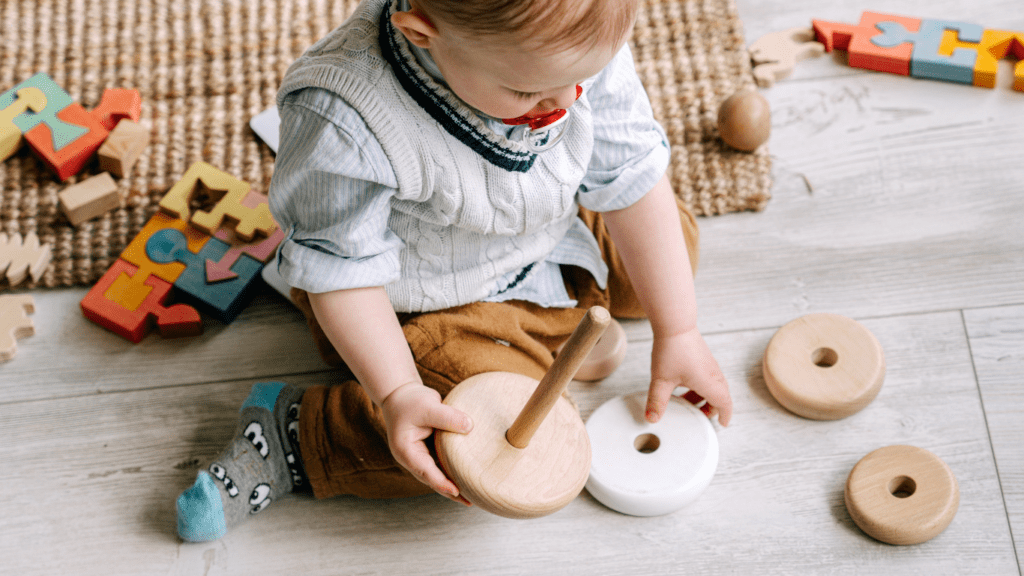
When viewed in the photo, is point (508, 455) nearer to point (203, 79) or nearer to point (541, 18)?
point (541, 18)

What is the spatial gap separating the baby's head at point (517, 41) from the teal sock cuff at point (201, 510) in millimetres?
395

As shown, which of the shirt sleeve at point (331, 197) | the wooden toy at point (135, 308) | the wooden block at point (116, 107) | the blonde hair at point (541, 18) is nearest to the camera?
the blonde hair at point (541, 18)

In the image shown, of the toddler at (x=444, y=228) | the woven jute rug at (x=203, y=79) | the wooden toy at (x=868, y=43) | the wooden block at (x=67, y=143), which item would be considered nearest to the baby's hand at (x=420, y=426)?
the toddler at (x=444, y=228)

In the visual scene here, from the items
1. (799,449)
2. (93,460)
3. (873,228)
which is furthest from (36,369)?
(873,228)

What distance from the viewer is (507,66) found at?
442 mm

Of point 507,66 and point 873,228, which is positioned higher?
point 507,66

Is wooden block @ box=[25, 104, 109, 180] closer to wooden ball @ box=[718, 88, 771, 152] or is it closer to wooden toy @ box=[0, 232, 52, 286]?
wooden toy @ box=[0, 232, 52, 286]

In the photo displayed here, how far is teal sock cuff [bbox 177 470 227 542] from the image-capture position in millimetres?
677

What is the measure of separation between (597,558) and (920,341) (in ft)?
1.18

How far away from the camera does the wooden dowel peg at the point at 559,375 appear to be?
45 cm

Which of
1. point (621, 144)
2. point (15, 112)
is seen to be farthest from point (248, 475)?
point (15, 112)

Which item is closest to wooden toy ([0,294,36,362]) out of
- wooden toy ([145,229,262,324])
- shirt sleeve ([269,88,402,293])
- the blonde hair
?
wooden toy ([145,229,262,324])

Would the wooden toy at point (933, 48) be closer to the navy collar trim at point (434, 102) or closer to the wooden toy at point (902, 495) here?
the wooden toy at point (902, 495)

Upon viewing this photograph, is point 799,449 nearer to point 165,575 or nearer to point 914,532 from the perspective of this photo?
point 914,532
